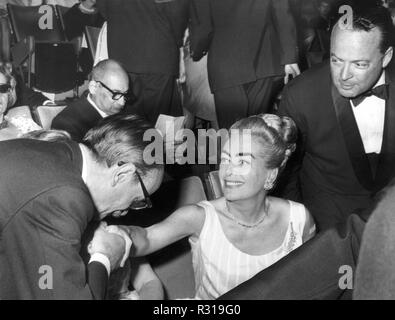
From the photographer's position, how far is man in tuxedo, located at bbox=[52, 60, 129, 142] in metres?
3.12

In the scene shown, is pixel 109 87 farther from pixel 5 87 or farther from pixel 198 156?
pixel 198 156

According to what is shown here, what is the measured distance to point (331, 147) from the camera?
100 inches

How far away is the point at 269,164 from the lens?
6.86 ft

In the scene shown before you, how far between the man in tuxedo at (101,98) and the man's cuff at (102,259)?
64.8 inches

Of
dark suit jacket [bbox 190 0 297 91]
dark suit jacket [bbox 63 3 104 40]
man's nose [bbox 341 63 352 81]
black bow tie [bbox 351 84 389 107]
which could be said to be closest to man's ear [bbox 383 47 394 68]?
black bow tie [bbox 351 84 389 107]

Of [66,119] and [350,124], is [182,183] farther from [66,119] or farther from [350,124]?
[66,119]

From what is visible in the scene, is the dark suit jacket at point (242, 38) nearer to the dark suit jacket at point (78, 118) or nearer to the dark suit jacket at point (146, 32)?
the dark suit jacket at point (146, 32)

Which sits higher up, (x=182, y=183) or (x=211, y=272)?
(x=182, y=183)

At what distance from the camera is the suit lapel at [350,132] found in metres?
2.45

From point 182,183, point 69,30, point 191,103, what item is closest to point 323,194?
point 182,183

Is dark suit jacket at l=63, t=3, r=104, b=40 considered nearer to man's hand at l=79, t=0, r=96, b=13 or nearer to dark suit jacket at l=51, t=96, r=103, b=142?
man's hand at l=79, t=0, r=96, b=13

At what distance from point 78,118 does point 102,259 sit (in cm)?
171

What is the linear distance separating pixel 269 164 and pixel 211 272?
50 centimetres

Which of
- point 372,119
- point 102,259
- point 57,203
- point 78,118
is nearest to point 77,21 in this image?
point 78,118
